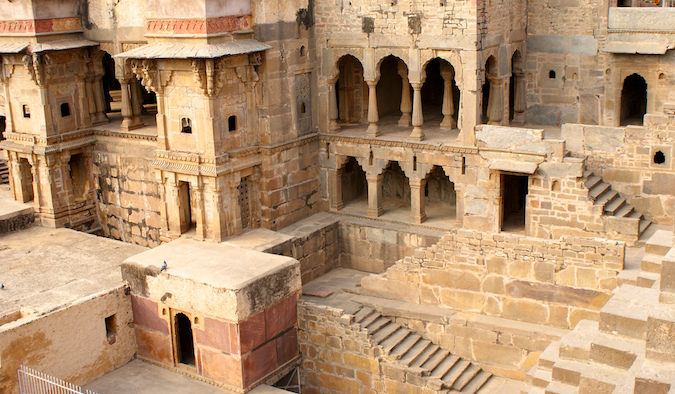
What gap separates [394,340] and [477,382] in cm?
167

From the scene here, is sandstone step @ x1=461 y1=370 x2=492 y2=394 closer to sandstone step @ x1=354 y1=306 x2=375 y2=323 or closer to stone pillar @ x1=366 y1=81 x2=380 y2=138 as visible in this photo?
sandstone step @ x1=354 y1=306 x2=375 y2=323

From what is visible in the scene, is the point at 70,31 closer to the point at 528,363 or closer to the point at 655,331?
the point at 528,363

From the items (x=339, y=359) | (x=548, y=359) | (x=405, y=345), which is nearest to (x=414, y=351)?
(x=405, y=345)

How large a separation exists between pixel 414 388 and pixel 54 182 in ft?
33.1

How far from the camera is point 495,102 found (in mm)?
17844

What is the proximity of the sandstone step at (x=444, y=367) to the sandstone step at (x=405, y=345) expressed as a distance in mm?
639

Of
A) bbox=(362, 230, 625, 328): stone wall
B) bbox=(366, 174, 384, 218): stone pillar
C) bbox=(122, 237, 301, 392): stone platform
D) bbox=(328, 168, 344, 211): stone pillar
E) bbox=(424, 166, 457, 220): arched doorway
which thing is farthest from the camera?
bbox=(424, 166, 457, 220): arched doorway

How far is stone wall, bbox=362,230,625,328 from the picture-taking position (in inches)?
541

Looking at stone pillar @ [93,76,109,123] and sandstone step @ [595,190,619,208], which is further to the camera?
stone pillar @ [93,76,109,123]

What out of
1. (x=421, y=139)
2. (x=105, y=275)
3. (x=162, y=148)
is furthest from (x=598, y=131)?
(x=105, y=275)

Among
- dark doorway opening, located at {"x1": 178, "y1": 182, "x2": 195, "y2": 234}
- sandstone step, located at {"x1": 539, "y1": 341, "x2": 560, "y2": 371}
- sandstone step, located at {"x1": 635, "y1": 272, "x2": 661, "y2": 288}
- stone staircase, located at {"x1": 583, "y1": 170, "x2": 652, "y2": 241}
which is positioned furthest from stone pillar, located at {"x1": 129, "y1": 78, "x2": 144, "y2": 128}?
sandstone step, located at {"x1": 635, "y1": 272, "x2": 661, "y2": 288}

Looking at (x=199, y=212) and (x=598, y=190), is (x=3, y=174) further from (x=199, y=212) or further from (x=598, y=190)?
(x=598, y=190)

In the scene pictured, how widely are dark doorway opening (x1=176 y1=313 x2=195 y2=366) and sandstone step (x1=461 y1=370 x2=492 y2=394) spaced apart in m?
5.11

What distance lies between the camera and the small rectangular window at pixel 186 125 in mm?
16681
